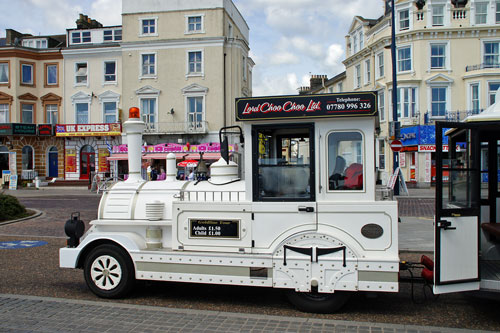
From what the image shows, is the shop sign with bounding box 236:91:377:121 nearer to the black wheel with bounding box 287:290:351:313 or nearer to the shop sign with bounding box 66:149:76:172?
the black wheel with bounding box 287:290:351:313

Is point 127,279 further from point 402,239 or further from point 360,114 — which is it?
point 402,239

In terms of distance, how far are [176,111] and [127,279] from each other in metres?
29.1

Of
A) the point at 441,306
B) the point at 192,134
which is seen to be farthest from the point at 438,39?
the point at 441,306

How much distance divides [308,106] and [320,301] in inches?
90.5

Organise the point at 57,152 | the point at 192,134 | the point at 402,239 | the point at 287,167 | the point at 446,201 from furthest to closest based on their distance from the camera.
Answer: the point at 57,152, the point at 192,134, the point at 402,239, the point at 287,167, the point at 446,201

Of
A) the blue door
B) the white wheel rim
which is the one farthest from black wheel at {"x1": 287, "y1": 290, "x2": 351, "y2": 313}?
the blue door

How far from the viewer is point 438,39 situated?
3003 cm

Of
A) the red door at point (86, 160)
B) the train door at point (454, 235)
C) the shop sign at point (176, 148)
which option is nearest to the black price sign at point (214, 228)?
the train door at point (454, 235)

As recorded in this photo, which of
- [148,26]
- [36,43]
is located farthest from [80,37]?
[148,26]

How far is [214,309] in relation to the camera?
5.55m

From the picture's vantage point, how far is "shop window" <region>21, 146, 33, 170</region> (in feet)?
120

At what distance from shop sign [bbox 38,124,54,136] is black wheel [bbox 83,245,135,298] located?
3296 cm

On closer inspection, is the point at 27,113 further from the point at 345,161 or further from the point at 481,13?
the point at 345,161

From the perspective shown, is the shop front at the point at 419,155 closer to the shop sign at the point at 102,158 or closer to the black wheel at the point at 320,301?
the shop sign at the point at 102,158
